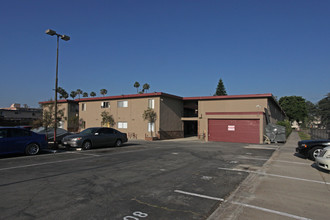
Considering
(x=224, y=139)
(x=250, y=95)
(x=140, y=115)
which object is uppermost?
(x=250, y=95)

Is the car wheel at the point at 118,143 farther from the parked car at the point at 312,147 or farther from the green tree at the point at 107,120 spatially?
the green tree at the point at 107,120

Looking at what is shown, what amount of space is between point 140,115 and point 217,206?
23646 millimetres

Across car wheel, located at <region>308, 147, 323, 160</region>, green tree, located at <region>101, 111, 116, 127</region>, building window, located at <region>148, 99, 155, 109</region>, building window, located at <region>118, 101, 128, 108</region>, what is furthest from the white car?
green tree, located at <region>101, 111, 116, 127</region>

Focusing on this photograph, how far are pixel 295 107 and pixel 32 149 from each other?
245 feet

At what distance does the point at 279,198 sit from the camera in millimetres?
5320

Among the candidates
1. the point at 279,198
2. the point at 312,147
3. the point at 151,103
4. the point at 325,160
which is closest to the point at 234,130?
Answer: the point at 151,103

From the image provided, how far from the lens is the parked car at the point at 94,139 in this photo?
1399cm

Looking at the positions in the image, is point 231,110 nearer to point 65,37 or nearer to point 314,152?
point 314,152

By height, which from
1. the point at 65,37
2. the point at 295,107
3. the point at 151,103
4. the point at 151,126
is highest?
the point at 65,37

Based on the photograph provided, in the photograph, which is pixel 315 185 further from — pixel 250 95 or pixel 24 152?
pixel 250 95

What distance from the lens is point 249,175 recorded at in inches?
301

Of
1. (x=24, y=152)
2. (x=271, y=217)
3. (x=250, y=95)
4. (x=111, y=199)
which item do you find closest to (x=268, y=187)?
(x=271, y=217)

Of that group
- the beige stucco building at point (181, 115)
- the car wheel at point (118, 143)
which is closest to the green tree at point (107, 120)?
the beige stucco building at point (181, 115)

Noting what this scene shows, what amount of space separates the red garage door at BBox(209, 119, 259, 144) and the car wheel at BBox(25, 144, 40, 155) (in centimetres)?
1689
